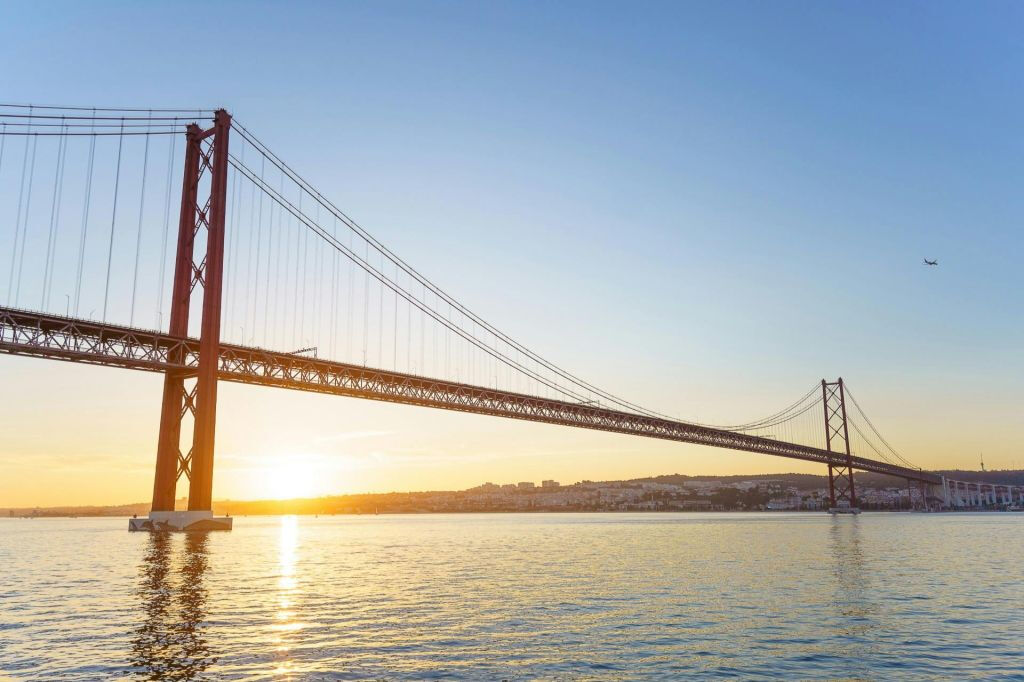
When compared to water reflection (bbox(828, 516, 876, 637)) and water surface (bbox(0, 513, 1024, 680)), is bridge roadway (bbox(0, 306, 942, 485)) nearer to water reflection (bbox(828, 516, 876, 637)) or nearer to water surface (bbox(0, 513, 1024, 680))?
water surface (bbox(0, 513, 1024, 680))

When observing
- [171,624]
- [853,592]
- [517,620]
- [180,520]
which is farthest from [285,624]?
[180,520]

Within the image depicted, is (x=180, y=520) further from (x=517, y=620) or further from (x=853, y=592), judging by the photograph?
(x=853, y=592)

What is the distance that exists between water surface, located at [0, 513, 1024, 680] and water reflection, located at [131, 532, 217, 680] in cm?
7

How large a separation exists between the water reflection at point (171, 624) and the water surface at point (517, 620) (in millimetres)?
74

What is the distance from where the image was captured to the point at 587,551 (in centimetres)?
4316

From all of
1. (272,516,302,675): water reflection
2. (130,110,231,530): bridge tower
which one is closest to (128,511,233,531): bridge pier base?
(130,110,231,530): bridge tower

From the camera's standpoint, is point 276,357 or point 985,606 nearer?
point 985,606

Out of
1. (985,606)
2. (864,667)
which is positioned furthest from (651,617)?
(985,606)

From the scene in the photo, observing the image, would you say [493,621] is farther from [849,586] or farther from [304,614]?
[849,586]

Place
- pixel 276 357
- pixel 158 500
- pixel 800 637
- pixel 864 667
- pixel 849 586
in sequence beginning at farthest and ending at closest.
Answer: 1. pixel 276 357
2. pixel 158 500
3. pixel 849 586
4. pixel 800 637
5. pixel 864 667

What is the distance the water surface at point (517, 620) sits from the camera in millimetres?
13484

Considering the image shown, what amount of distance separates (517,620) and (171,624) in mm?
8083

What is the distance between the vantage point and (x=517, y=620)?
1823 cm

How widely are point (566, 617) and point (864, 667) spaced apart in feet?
23.5
